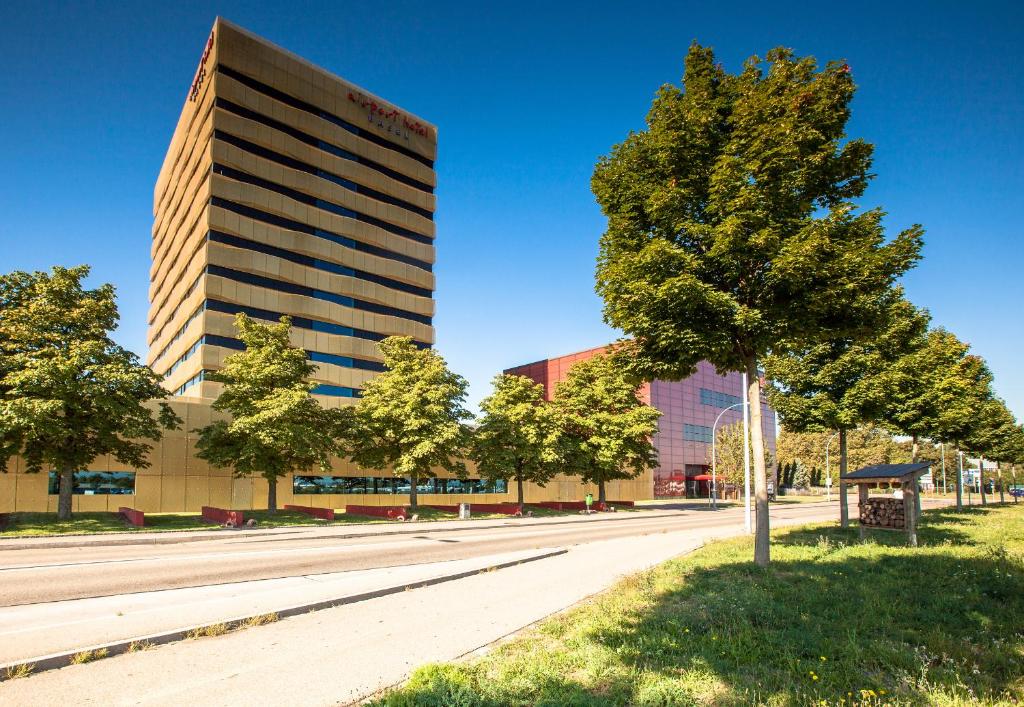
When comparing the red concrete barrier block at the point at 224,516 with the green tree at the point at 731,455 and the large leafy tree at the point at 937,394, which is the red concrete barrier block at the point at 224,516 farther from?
the green tree at the point at 731,455

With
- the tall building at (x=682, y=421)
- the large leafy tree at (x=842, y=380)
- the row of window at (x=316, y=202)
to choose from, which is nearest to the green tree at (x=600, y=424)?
the large leafy tree at (x=842, y=380)

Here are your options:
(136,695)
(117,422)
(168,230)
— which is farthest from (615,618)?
(168,230)

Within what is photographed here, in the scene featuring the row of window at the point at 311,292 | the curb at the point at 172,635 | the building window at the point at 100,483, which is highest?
the row of window at the point at 311,292

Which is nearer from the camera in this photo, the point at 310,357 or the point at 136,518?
the point at 136,518

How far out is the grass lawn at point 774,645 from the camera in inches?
207

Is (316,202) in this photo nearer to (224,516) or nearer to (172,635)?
(224,516)

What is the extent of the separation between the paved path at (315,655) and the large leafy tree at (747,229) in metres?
5.68

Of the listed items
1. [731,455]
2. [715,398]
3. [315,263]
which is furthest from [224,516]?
[715,398]

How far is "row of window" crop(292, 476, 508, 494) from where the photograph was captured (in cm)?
3841

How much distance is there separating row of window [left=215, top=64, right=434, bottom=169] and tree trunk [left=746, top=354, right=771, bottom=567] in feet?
204

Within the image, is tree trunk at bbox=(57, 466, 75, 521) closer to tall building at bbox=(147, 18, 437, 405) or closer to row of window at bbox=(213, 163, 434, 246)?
tall building at bbox=(147, 18, 437, 405)

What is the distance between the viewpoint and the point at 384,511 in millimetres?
33406

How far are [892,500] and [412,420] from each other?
22.6 m

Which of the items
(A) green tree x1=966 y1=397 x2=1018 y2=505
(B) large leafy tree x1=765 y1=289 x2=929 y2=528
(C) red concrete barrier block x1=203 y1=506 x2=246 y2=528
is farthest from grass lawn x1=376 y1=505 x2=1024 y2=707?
(A) green tree x1=966 y1=397 x2=1018 y2=505
